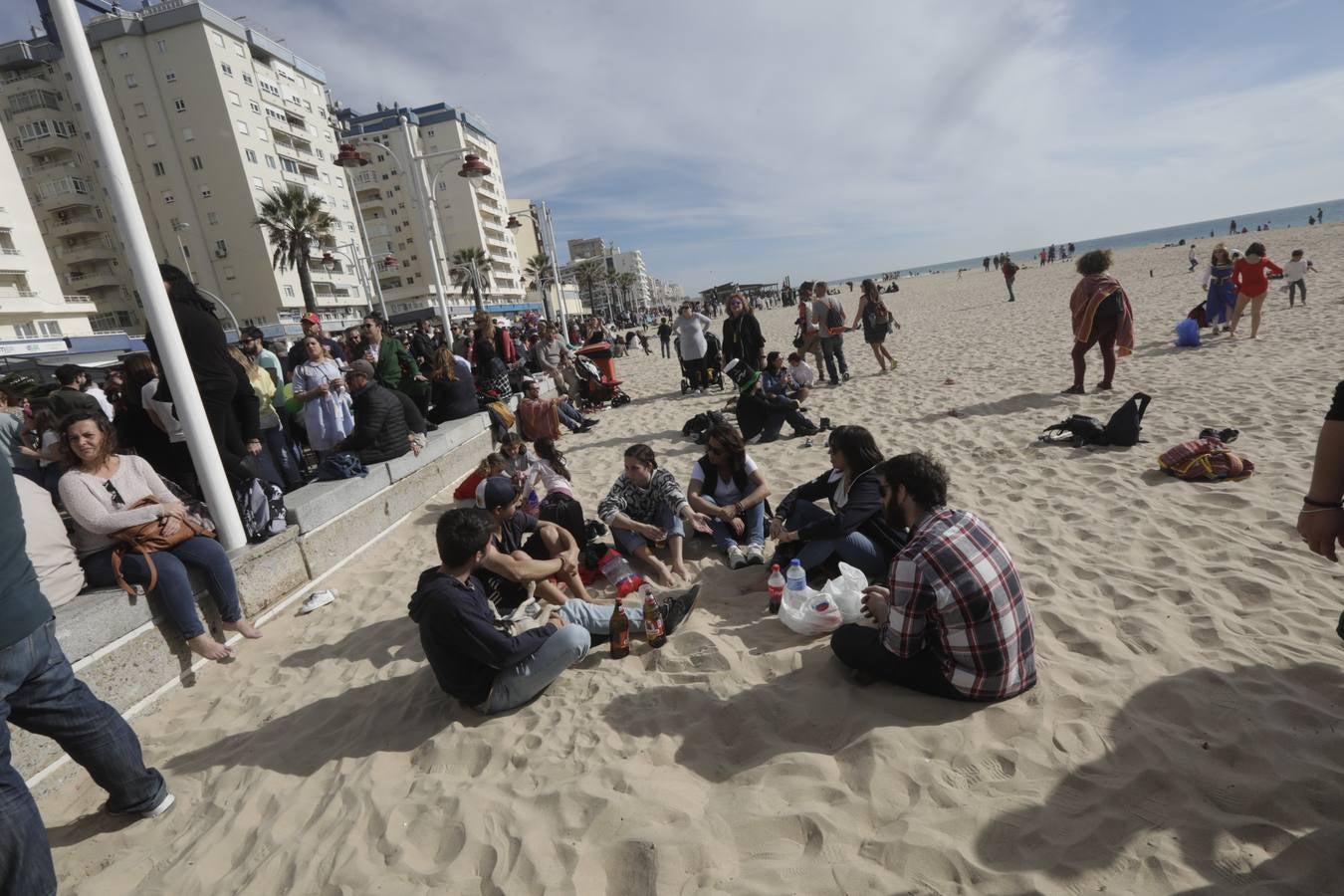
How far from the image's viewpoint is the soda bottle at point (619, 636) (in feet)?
12.0

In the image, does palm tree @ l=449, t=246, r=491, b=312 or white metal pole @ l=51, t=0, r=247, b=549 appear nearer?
white metal pole @ l=51, t=0, r=247, b=549

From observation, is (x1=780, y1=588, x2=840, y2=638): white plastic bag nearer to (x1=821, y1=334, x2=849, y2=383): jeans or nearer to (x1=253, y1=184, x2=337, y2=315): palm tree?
(x1=821, y1=334, x2=849, y2=383): jeans

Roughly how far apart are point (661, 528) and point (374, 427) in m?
3.36

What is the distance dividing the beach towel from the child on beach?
12.2 feet

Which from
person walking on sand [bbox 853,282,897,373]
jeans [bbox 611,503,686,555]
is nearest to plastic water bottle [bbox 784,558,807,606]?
jeans [bbox 611,503,686,555]

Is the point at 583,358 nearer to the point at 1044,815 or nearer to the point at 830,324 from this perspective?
the point at 830,324

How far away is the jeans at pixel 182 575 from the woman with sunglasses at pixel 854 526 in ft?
12.2

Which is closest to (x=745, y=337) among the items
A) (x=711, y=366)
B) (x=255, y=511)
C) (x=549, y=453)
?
(x=711, y=366)

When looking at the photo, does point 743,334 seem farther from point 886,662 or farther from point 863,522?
point 886,662

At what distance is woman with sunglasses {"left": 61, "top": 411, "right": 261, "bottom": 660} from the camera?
3.42 meters

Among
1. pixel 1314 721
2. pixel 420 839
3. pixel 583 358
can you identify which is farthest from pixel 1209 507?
pixel 583 358

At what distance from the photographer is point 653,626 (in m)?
3.71

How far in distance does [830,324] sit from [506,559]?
8.65 metres

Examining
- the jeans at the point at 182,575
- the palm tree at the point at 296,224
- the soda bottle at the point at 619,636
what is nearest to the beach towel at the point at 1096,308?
the soda bottle at the point at 619,636
